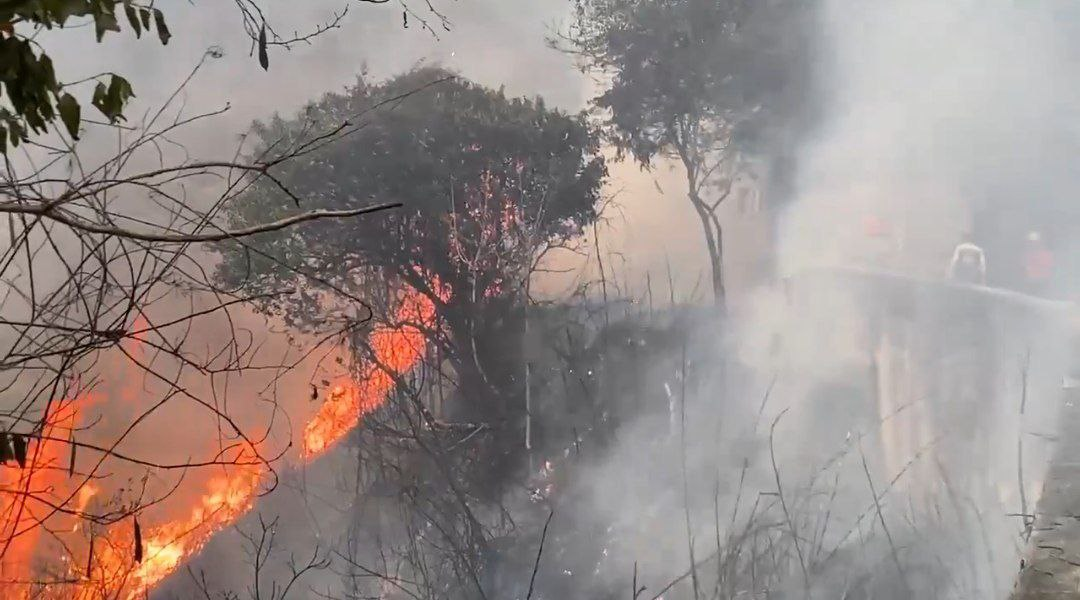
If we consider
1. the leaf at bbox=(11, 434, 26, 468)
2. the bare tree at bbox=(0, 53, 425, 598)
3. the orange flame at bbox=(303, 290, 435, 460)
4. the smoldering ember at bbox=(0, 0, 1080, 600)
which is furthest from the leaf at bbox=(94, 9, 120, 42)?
the orange flame at bbox=(303, 290, 435, 460)

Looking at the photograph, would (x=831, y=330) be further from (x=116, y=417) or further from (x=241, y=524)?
(x=116, y=417)

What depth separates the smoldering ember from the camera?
3.86 meters

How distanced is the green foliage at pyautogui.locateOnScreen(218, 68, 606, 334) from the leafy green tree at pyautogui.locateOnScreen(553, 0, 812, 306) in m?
0.31

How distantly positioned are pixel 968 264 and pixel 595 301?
6.58 feet

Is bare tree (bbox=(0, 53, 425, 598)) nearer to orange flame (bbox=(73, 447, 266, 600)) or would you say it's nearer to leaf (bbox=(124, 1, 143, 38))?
orange flame (bbox=(73, 447, 266, 600))

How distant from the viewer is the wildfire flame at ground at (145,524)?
12.1 feet

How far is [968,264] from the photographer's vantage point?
4.17 meters

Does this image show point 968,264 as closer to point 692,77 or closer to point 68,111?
point 692,77

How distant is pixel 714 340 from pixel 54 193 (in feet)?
10.8

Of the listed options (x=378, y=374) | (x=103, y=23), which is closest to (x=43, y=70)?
(x=103, y=23)

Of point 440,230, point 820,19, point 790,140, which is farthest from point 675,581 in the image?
point 820,19

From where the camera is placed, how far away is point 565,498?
4.32m

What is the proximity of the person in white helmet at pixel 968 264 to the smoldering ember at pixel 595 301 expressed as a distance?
0.04ft

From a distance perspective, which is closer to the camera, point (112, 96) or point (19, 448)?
point (112, 96)
